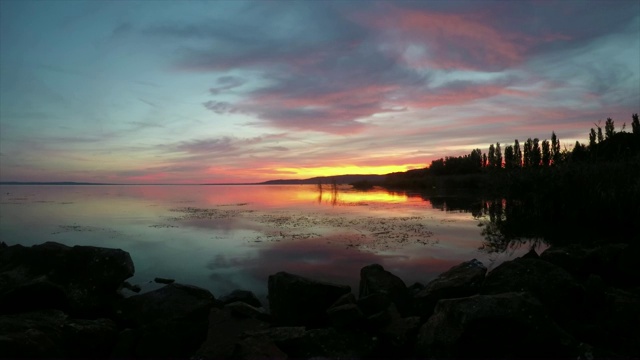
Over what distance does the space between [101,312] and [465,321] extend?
337 inches

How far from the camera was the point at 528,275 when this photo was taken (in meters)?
8.27

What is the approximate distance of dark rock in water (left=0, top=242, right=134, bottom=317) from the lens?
9.73 m

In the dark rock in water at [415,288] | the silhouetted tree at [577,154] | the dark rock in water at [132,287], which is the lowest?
the dark rock in water at [132,287]

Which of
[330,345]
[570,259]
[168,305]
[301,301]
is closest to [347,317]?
[330,345]

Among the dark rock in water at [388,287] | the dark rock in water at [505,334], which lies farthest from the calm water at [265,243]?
the dark rock in water at [505,334]

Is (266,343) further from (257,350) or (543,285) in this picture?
(543,285)

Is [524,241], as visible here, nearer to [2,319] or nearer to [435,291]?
[435,291]

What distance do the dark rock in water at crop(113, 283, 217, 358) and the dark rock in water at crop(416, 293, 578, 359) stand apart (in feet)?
14.9

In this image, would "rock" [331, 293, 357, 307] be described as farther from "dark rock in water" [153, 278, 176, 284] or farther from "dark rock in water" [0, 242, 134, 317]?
"dark rock in water" [153, 278, 176, 284]

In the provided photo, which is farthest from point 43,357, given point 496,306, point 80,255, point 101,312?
point 496,306

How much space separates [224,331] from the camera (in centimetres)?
Answer: 814

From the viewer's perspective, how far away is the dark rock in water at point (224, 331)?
272 inches

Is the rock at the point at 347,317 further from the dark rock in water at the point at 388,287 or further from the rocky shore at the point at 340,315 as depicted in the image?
the dark rock in water at the point at 388,287

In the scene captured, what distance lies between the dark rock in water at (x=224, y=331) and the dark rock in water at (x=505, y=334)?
3.64 meters
